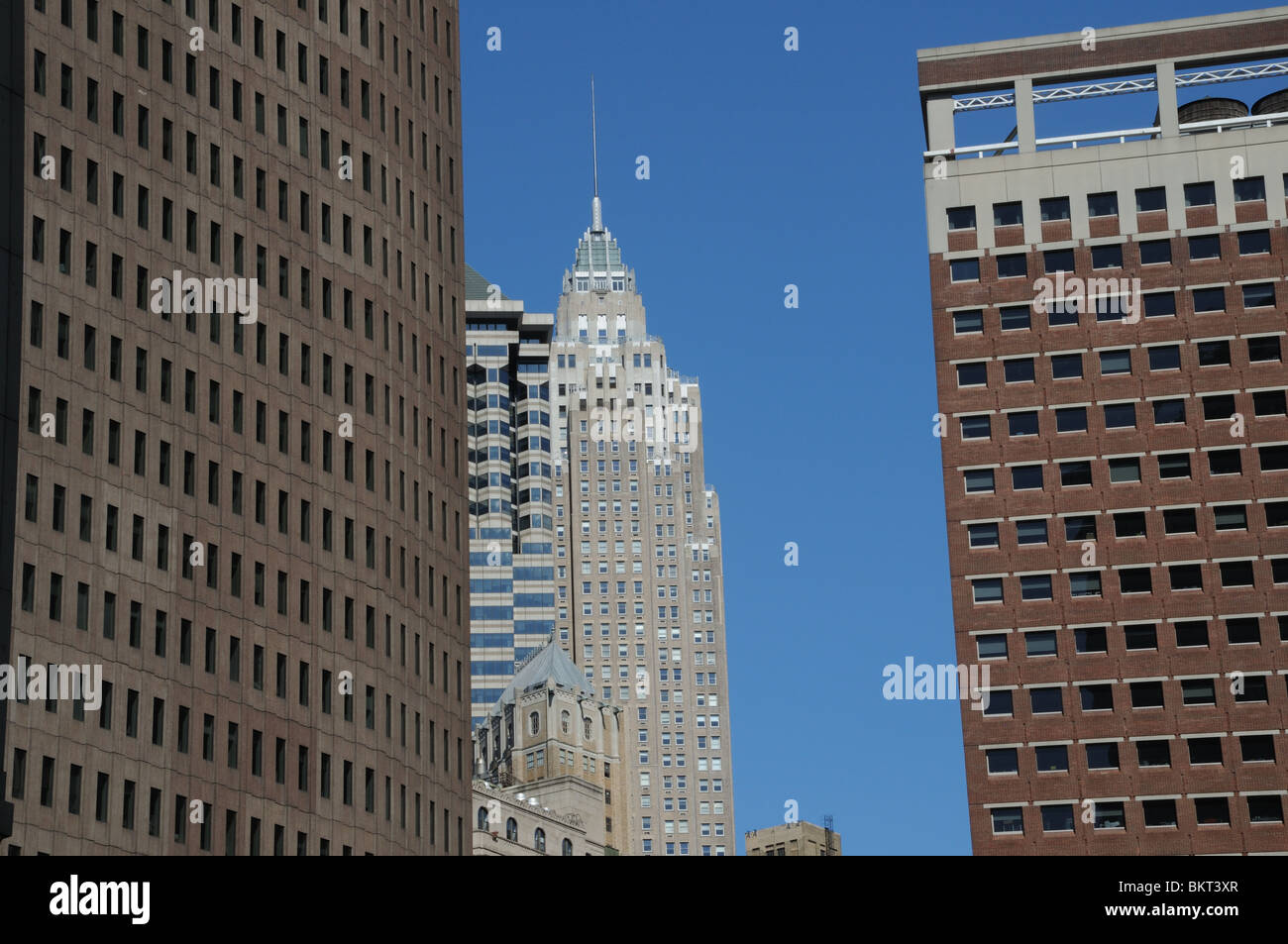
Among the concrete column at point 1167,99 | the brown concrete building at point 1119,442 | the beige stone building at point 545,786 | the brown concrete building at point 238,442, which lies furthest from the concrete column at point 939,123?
the beige stone building at point 545,786

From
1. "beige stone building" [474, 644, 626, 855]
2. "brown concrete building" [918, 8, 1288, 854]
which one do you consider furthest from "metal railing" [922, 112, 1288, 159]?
"beige stone building" [474, 644, 626, 855]

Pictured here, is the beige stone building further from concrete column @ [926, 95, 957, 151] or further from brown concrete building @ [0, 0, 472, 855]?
concrete column @ [926, 95, 957, 151]

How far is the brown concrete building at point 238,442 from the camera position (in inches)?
3442

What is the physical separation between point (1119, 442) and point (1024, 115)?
881 inches

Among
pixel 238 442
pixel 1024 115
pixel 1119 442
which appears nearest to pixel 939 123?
pixel 1024 115

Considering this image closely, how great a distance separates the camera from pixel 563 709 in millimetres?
197000

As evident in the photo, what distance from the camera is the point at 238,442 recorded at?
100 meters

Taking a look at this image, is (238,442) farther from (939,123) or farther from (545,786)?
(545,786)

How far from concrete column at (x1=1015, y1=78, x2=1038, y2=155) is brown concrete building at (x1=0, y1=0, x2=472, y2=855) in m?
36.6

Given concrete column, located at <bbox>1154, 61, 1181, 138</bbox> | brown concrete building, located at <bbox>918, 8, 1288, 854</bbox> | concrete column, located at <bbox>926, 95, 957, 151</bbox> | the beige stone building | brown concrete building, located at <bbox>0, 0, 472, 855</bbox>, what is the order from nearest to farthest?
1. brown concrete building, located at <bbox>0, 0, 472, 855</bbox>
2. brown concrete building, located at <bbox>918, 8, 1288, 854</bbox>
3. concrete column, located at <bbox>1154, 61, 1181, 138</bbox>
4. concrete column, located at <bbox>926, 95, 957, 151</bbox>
5. the beige stone building

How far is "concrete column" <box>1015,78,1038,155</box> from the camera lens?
123500mm

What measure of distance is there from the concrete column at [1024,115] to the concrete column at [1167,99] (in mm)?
7750
